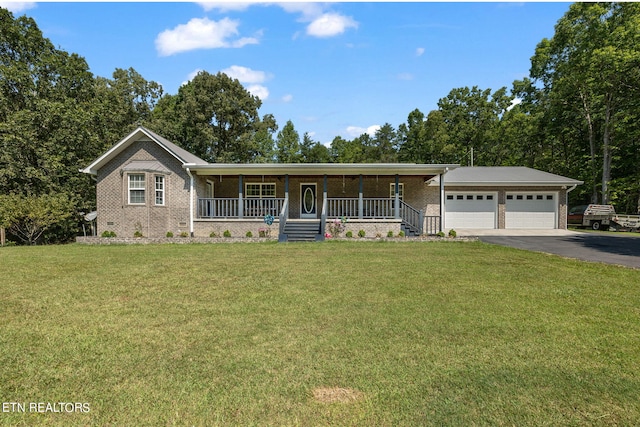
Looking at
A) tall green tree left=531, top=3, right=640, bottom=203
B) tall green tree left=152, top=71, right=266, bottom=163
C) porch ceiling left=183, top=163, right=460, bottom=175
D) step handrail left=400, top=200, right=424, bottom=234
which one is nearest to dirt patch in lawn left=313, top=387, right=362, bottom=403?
porch ceiling left=183, top=163, right=460, bottom=175

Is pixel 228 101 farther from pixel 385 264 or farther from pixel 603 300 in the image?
pixel 603 300

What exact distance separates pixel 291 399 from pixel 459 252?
9.08 metres

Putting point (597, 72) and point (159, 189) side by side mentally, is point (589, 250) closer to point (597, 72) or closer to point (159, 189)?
point (597, 72)

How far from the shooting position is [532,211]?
727 inches

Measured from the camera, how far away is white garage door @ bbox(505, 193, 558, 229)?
1844cm

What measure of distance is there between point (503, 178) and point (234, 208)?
15.0 m

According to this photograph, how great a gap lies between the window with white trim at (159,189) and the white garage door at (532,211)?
716 inches

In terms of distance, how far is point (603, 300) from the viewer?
5.08 meters

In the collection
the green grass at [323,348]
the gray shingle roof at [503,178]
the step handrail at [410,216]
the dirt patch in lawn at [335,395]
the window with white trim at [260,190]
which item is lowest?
the dirt patch in lawn at [335,395]

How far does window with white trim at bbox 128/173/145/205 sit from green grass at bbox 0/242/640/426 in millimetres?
8593

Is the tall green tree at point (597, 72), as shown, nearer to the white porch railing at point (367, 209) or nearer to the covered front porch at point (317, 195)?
the covered front porch at point (317, 195)

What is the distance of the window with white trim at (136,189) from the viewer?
49.1ft

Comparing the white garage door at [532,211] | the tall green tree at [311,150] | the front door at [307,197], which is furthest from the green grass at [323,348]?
the tall green tree at [311,150]

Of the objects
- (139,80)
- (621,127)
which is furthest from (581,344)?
(139,80)
